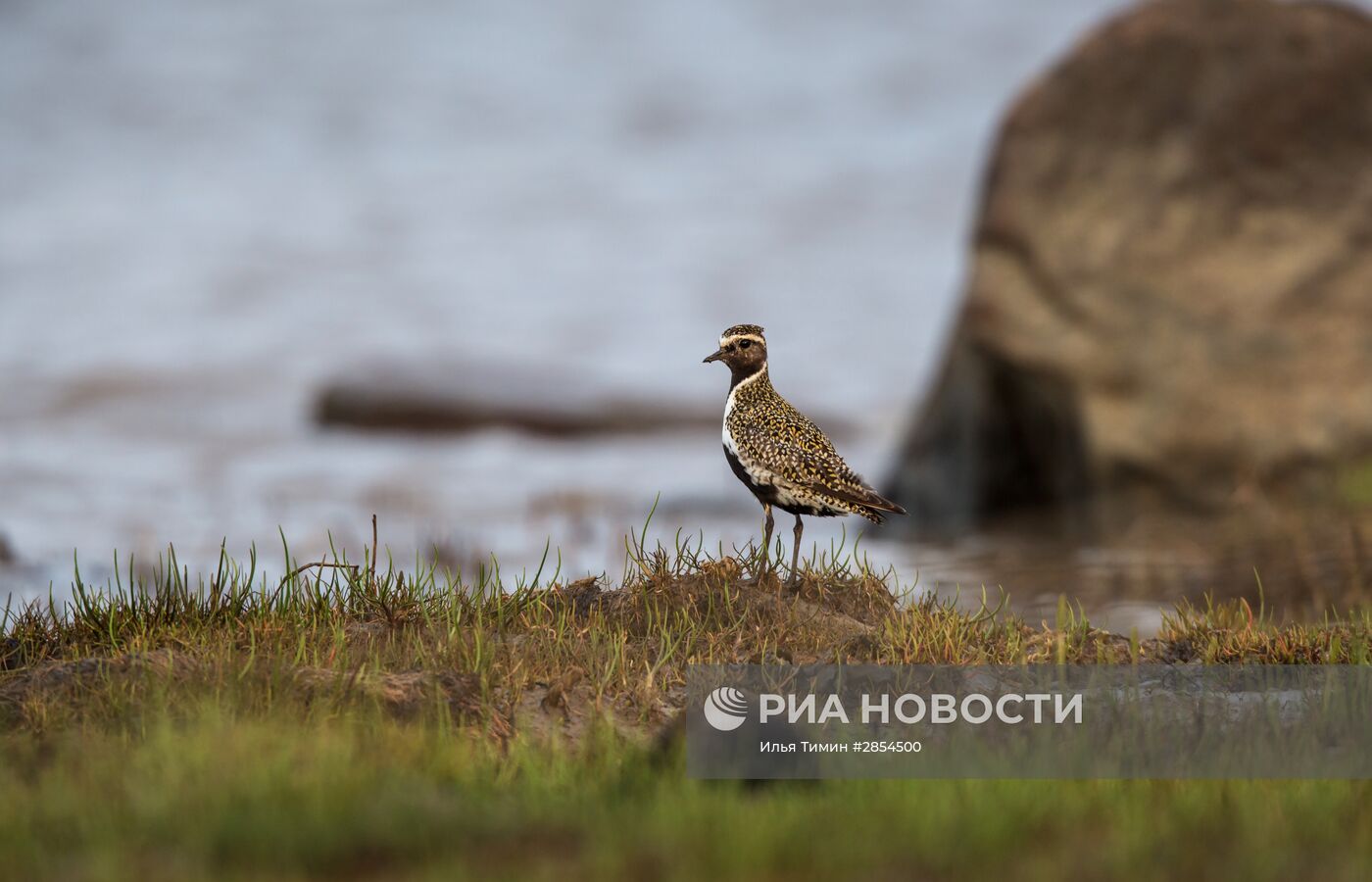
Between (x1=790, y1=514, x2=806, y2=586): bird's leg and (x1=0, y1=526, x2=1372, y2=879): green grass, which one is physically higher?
(x1=790, y1=514, x2=806, y2=586): bird's leg

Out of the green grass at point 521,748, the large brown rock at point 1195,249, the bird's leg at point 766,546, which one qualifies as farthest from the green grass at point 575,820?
the large brown rock at point 1195,249

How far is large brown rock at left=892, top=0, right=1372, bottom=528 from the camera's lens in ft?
45.8

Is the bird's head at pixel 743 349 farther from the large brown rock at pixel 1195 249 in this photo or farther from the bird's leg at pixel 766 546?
the large brown rock at pixel 1195 249

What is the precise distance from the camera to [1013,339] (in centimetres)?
1472

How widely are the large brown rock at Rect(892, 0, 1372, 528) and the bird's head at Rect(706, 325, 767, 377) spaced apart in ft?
26.1

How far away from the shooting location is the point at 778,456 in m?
6.77

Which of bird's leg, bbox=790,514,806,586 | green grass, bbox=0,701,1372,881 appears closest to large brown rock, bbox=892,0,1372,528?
bird's leg, bbox=790,514,806,586

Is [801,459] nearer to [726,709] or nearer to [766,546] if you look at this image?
[766,546]

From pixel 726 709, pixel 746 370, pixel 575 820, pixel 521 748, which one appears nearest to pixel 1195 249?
pixel 746 370

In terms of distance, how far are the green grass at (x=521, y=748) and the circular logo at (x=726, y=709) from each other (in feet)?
0.84

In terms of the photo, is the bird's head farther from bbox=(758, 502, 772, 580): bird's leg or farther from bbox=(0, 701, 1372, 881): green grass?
bbox=(0, 701, 1372, 881): green grass

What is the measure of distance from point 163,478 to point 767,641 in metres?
12.8

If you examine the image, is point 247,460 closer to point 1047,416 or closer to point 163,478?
point 163,478

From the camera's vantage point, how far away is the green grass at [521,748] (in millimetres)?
4289
